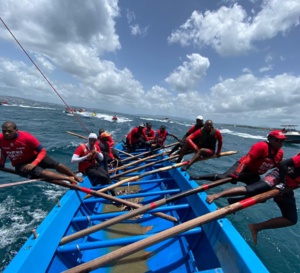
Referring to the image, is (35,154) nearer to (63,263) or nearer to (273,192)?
(63,263)

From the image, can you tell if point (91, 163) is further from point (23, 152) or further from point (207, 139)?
point (207, 139)

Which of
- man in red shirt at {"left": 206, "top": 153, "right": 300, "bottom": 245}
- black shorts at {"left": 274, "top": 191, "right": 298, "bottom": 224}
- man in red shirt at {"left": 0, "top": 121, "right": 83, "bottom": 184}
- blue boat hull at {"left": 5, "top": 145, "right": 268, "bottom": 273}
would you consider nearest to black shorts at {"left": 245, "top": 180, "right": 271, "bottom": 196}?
man in red shirt at {"left": 206, "top": 153, "right": 300, "bottom": 245}

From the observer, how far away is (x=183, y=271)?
3.58m

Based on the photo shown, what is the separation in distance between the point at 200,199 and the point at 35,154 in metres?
4.22

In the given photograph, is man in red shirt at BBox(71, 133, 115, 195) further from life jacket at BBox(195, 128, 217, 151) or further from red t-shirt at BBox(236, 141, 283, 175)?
red t-shirt at BBox(236, 141, 283, 175)

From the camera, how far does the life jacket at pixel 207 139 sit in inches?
300

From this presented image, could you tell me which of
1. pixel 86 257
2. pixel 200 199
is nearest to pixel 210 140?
pixel 200 199

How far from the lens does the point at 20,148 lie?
4.77 meters

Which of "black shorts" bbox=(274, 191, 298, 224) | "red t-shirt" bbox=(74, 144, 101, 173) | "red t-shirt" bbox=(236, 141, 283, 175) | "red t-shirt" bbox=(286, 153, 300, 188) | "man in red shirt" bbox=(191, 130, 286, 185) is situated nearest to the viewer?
"red t-shirt" bbox=(286, 153, 300, 188)

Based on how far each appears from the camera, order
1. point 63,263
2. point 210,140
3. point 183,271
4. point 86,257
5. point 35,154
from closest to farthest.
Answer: point 63,263 < point 183,271 < point 86,257 < point 35,154 < point 210,140

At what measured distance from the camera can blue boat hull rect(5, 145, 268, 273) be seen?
2.69 meters

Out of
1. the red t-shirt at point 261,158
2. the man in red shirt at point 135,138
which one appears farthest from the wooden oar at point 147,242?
the man in red shirt at point 135,138

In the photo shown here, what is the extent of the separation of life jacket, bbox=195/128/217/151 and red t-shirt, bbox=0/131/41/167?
5638 millimetres

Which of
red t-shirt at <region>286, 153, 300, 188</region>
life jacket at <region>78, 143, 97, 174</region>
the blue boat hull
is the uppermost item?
red t-shirt at <region>286, 153, 300, 188</region>
